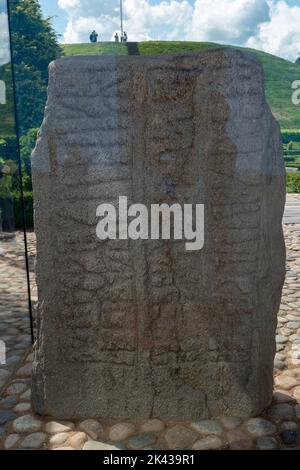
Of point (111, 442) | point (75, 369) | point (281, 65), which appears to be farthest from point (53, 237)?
point (281, 65)

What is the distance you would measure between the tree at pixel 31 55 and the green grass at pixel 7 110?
15.1 m

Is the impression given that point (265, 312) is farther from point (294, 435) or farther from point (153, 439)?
point (153, 439)

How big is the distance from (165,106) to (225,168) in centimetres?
47

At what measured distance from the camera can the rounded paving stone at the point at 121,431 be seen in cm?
269

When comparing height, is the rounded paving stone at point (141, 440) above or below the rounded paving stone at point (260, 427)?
below

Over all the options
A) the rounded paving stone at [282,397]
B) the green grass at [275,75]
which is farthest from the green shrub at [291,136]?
the rounded paving stone at [282,397]

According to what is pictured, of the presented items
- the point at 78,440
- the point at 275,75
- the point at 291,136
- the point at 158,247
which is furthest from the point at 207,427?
the point at 275,75

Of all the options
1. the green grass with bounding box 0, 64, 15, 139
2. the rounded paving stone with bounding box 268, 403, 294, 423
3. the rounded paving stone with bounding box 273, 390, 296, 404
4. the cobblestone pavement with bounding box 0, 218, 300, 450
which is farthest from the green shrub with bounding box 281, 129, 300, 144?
the rounded paving stone with bounding box 268, 403, 294, 423

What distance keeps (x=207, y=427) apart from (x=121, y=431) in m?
0.52

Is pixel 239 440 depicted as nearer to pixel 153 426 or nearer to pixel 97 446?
pixel 153 426

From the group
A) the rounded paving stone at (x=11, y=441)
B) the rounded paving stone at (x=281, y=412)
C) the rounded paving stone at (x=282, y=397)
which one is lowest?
the rounded paving stone at (x=11, y=441)

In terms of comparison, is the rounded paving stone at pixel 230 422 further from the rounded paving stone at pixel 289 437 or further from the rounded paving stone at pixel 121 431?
the rounded paving stone at pixel 121 431

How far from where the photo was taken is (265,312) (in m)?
2.75

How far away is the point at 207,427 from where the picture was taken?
276 cm
